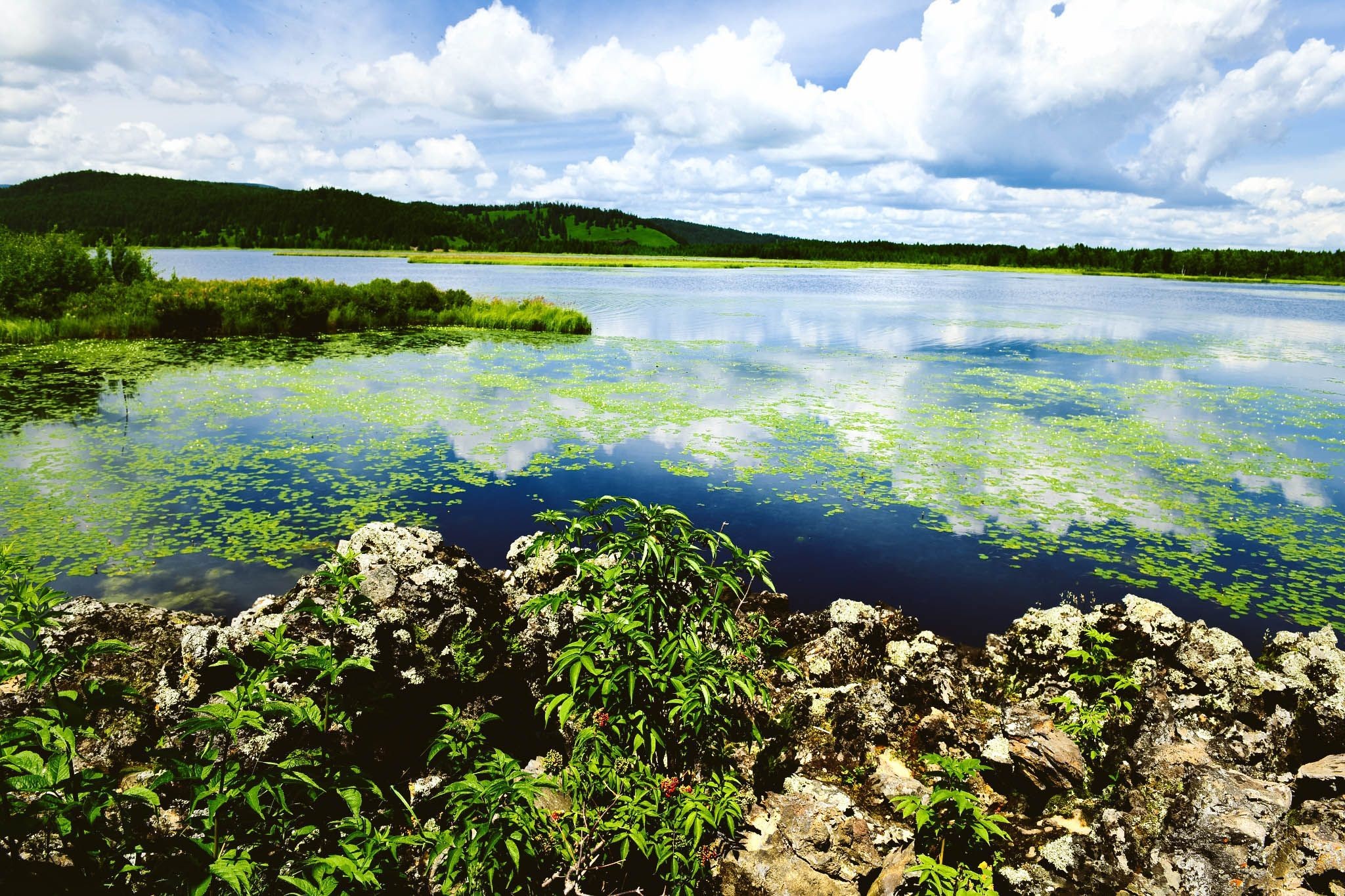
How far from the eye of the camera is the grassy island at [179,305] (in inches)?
1188

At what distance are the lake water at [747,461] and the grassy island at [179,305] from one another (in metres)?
2.67

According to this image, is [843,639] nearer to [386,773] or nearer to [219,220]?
[386,773]

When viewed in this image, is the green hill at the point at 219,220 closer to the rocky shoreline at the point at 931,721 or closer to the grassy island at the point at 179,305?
the grassy island at the point at 179,305

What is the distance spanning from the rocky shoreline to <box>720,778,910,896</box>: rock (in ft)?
0.04

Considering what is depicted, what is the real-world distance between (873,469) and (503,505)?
26.3ft

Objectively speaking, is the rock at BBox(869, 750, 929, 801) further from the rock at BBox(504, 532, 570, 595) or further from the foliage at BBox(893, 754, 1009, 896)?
the rock at BBox(504, 532, 570, 595)

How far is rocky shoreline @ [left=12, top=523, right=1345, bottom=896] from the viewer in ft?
13.8

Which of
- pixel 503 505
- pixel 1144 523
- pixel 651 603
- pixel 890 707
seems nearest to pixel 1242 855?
pixel 890 707

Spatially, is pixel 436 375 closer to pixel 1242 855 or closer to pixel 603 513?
pixel 603 513

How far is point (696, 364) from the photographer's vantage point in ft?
93.9

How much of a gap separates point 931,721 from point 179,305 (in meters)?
38.2

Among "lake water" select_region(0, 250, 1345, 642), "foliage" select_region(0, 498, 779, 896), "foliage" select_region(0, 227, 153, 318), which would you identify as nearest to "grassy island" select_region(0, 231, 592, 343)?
"foliage" select_region(0, 227, 153, 318)

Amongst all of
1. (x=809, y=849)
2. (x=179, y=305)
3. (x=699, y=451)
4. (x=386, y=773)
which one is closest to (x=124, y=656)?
(x=386, y=773)

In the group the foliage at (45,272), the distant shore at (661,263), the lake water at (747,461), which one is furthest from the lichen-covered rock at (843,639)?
the distant shore at (661,263)
